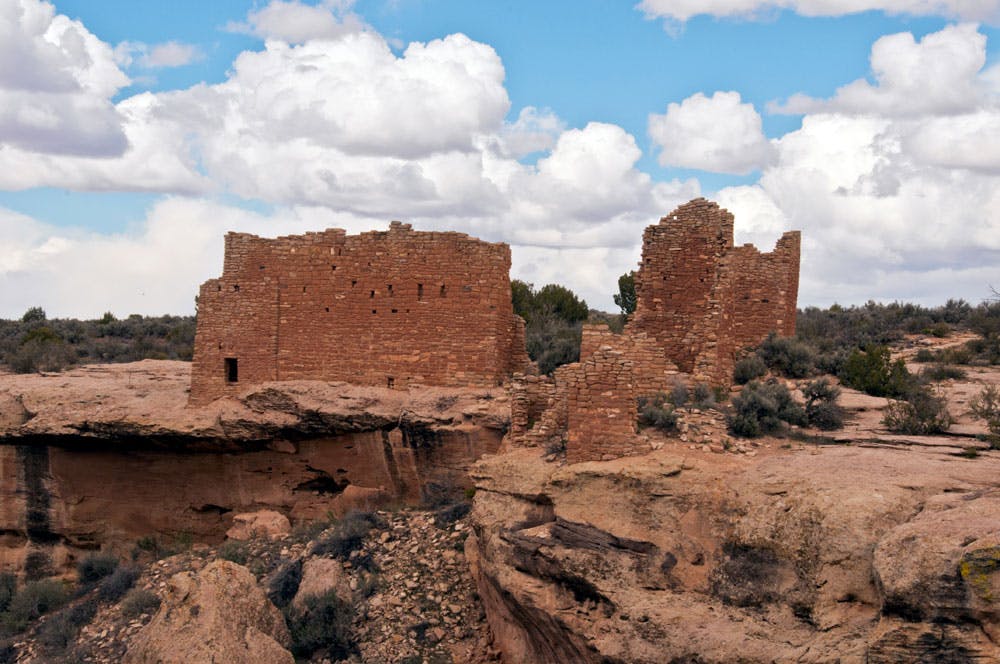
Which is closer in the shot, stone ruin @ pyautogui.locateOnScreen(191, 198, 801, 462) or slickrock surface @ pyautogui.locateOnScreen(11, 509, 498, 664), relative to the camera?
slickrock surface @ pyautogui.locateOnScreen(11, 509, 498, 664)

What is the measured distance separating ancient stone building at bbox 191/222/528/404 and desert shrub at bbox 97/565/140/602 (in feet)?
11.3

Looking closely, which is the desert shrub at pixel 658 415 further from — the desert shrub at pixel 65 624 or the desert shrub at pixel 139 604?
the desert shrub at pixel 65 624

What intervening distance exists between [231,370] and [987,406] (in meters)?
12.5

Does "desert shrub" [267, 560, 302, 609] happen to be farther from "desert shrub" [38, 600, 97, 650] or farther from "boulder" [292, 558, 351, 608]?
"desert shrub" [38, 600, 97, 650]

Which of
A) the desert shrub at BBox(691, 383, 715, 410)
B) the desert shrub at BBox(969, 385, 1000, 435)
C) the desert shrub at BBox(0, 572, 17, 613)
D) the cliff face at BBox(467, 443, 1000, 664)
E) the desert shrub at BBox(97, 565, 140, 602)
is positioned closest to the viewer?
the cliff face at BBox(467, 443, 1000, 664)

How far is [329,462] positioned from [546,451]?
576cm

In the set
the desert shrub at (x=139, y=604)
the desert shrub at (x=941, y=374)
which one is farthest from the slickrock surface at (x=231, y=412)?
the desert shrub at (x=941, y=374)

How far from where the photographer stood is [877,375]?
1292cm

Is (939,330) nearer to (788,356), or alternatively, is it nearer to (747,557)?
(788,356)

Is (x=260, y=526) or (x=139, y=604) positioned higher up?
(x=260, y=526)

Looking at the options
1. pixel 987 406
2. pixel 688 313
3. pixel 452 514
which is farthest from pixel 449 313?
pixel 987 406

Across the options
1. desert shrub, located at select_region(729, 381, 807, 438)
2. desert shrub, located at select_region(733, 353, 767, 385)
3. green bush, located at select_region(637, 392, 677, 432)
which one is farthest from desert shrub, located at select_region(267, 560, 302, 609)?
desert shrub, located at select_region(733, 353, 767, 385)

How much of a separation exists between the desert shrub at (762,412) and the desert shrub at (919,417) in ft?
3.56

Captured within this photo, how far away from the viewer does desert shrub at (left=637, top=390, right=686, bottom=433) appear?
428 inches
